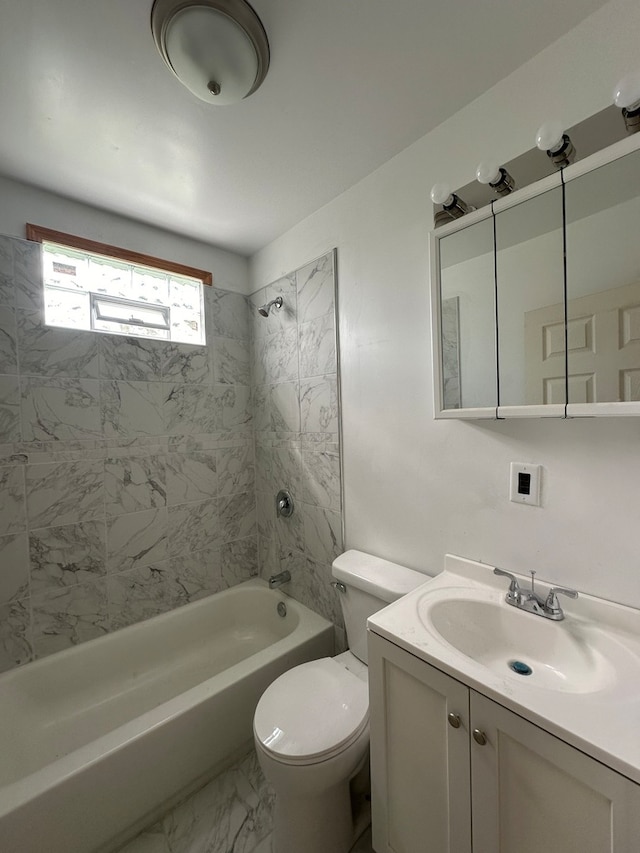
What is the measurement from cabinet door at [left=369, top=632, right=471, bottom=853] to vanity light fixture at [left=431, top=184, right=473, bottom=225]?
53.3 inches

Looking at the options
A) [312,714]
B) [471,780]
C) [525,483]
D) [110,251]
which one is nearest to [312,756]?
[312,714]

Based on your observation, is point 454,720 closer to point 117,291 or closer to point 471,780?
point 471,780

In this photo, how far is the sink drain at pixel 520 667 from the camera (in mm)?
939

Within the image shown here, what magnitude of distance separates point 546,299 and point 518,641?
102 cm

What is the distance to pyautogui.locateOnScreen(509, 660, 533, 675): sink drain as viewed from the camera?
0.94 meters

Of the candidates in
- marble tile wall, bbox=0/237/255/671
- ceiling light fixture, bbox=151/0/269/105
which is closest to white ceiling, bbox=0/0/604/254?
ceiling light fixture, bbox=151/0/269/105

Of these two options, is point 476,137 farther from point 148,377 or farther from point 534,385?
point 148,377

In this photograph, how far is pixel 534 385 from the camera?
3.34 feet

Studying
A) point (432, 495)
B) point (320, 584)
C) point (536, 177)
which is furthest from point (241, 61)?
point (320, 584)

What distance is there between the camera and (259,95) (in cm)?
112

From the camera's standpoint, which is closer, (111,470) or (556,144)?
(556,144)

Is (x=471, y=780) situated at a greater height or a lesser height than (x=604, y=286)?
lesser

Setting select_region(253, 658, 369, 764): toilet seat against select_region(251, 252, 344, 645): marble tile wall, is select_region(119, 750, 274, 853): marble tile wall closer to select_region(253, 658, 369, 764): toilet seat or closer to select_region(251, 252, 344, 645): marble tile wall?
select_region(253, 658, 369, 764): toilet seat

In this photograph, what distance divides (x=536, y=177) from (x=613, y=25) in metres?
0.36
